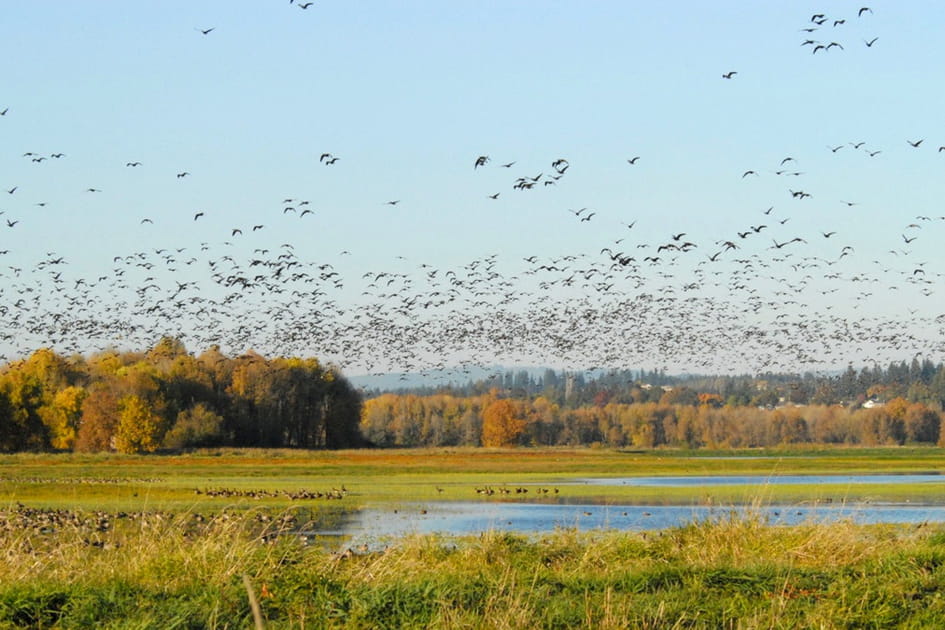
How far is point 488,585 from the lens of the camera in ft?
48.4

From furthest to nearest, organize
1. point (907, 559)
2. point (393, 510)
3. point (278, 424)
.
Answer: point (278, 424) → point (393, 510) → point (907, 559)

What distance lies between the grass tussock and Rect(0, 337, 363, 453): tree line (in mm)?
93772

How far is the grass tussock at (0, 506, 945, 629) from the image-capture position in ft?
42.2

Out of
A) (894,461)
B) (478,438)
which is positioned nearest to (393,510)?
(894,461)

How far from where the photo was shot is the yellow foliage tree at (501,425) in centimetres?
16850

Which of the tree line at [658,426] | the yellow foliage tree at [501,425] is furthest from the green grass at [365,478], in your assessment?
the tree line at [658,426]

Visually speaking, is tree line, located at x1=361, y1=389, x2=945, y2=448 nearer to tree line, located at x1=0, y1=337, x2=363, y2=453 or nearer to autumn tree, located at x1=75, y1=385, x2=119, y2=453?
tree line, located at x1=0, y1=337, x2=363, y2=453

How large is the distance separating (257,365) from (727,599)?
413 feet

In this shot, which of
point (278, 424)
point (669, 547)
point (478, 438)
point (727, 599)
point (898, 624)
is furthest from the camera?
point (478, 438)

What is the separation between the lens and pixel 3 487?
55625 millimetres

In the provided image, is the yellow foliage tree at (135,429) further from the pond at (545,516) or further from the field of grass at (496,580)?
the field of grass at (496,580)

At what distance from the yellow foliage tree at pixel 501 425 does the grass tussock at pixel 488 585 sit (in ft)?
485

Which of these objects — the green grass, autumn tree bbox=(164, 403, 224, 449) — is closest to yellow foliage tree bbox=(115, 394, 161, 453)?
autumn tree bbox=(164, 403, 224, 449)

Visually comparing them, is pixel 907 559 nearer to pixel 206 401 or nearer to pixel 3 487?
pixel 3 487
